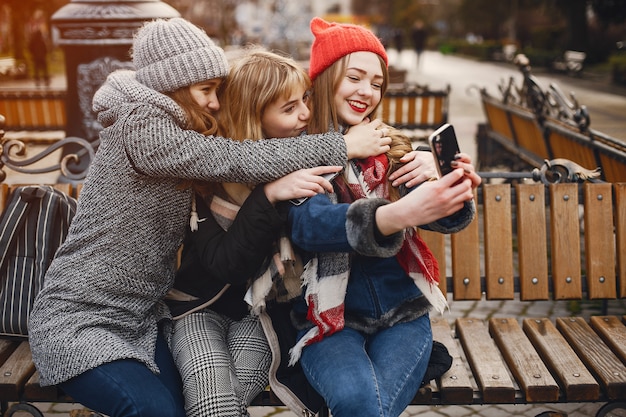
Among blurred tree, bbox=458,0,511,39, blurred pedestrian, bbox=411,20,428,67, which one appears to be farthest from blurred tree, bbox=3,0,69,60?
blurred tree, bbox=458,0,511,39

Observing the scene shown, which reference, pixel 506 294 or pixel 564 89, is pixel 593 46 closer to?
pixel 564 89

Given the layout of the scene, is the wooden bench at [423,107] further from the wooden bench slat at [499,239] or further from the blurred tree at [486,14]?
the blurred tree at [486,14]

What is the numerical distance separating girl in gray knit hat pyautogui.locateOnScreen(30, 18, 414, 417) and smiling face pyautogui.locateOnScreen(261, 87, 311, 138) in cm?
13

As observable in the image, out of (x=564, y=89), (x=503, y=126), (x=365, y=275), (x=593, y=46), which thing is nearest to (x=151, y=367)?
(x=365, y=275)

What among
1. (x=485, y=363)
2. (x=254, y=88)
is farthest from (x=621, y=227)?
(x=254, y=88)

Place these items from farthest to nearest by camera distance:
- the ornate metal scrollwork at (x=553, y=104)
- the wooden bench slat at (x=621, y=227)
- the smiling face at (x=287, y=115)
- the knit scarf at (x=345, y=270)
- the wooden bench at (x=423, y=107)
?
the wooden bench at (x=423, y=107)
the ornate metal scrollwork at (x=553, y=104)
the wooden bench slat at (x=621, y=227)
the smiling face at (x=287, y=115)
the knit scarf at (x=345, y=270)

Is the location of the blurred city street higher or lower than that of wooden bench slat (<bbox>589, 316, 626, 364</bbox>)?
lower

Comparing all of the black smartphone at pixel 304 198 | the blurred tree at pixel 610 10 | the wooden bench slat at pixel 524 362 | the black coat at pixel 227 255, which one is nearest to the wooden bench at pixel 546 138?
the wooden bench slat at pixel 524 362

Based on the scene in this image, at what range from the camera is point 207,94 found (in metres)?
2.90

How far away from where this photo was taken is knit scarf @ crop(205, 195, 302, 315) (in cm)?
279

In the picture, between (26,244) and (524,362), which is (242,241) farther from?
(524,362)

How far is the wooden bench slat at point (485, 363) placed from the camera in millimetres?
2900

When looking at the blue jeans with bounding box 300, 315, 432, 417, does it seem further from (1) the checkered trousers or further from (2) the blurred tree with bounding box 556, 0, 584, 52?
(2) the blurred tree with bounding box 556, 0, 584, 52

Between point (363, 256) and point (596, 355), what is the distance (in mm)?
1112
